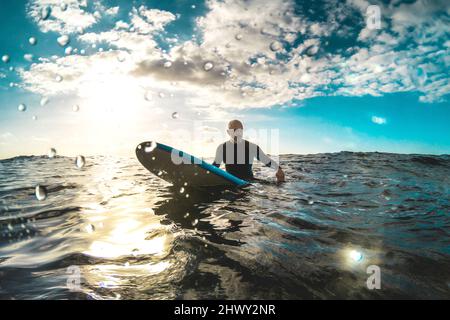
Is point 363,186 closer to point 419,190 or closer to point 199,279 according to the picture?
point 419,190

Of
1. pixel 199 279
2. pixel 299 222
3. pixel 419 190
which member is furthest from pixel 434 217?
pixel 199 279

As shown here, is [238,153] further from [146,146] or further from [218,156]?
[146,146]

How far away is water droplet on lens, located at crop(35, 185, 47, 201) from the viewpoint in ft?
22.3

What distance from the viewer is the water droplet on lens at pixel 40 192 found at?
6.80 m

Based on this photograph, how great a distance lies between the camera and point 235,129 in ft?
24.5

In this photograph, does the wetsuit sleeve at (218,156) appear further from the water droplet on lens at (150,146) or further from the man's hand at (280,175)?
the man's hand at (280,175)

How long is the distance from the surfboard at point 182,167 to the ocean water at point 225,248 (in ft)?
3.35

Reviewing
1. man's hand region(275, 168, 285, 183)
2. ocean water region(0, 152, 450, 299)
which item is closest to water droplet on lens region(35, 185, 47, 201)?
ocean water region(0, 152, 450, 299)

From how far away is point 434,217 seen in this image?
177 inches

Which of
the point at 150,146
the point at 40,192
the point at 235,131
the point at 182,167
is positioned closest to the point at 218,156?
the point at 235,131

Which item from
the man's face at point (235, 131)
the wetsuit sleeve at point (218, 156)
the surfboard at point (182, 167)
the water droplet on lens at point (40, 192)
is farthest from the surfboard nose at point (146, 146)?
the water droplet on lens at point (40, 192)
